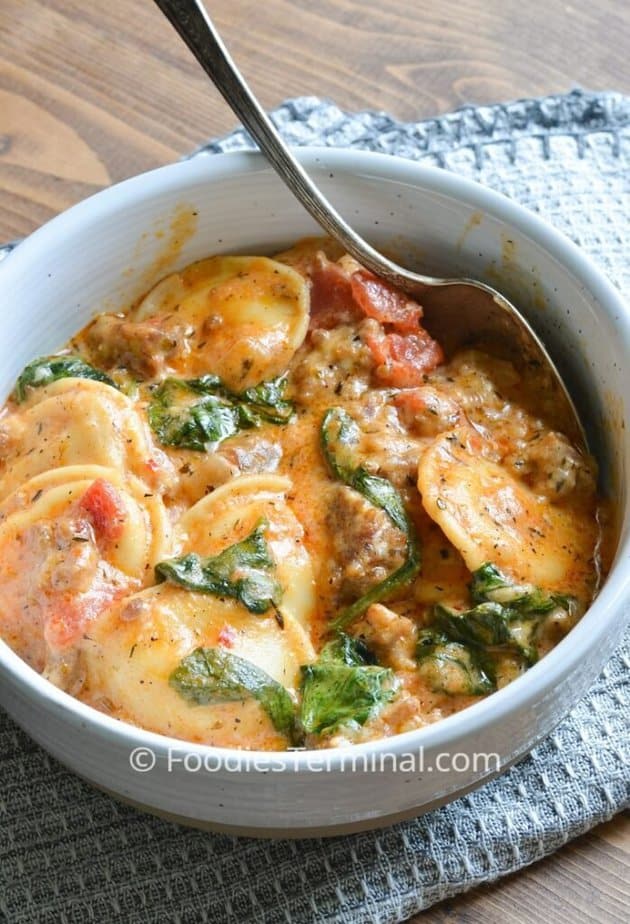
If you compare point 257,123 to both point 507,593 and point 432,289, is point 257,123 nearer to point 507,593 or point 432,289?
point 432,289

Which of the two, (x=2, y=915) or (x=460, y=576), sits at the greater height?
(x=460, y=576)

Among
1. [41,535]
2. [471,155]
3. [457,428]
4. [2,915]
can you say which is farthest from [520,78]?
[2,915]

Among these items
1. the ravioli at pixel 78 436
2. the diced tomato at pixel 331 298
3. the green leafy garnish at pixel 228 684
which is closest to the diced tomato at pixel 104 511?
the ravioli at pixel 78 436

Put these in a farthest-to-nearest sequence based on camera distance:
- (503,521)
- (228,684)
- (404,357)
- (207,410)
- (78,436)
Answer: (404,357)
(207,410)
(78,436)
(503,521)
(228,684)

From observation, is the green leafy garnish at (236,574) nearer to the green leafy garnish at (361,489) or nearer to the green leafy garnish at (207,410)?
the green leafy garnish at (361,489)

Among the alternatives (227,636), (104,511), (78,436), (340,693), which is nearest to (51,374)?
(78,436)

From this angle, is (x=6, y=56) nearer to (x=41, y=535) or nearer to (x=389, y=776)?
(x=41, y=535)
